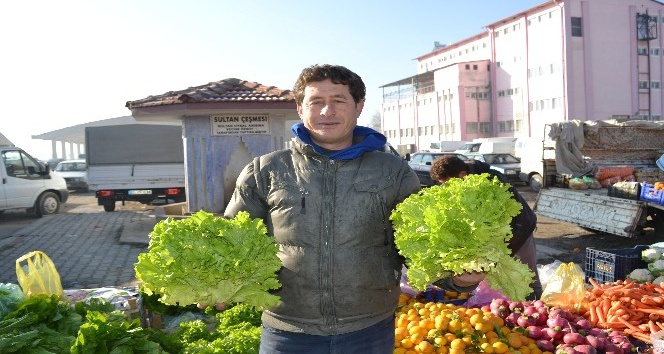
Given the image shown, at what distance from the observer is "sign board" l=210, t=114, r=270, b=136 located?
10.6m

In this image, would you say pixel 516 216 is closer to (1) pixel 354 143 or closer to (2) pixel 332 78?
(1) pixel 354 143

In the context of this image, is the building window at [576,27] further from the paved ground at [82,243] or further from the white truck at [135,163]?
the paved ground at [82,243]

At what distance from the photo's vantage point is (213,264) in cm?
238

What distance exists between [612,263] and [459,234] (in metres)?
5.61

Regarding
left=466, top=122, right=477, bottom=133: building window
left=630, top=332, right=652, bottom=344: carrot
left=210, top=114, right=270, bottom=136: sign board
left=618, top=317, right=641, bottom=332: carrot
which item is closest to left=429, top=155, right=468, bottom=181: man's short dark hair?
left=618, top=317, right=641, bottom=332: carrot

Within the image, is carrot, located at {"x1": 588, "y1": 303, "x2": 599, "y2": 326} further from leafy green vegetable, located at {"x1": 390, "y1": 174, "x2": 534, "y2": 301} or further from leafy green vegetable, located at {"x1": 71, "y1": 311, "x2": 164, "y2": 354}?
leafy green vegetable, located at {"x1": 71, "y1": 311, "x2": 164, "y2": 354}

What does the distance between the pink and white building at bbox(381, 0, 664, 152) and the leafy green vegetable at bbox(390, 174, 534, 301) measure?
41680 mm

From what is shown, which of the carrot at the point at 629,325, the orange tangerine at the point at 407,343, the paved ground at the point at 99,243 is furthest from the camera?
the paved ground at the point at 99,243

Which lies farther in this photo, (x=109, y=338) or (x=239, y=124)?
(x=239, y=124)

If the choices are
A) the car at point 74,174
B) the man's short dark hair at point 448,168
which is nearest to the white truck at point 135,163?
the car at point 74,174

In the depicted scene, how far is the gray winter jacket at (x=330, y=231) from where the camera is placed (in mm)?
2461

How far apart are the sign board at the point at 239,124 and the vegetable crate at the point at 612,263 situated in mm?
6430

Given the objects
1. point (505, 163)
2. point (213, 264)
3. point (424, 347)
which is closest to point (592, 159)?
point (505, 163)

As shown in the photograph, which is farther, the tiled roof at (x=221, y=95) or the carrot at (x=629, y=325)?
the tiled roof at (x=221, y=95)
